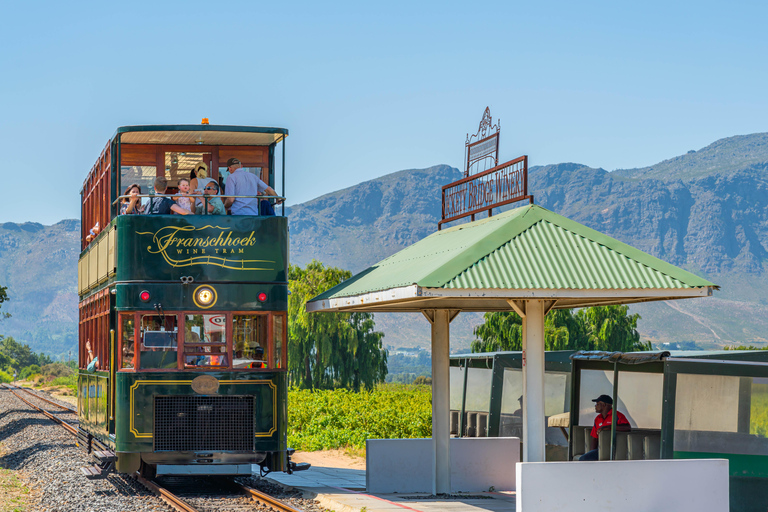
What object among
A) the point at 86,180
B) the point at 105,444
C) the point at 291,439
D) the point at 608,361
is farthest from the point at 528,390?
the point at 291,439

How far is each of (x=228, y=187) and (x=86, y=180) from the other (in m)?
A: 5.99

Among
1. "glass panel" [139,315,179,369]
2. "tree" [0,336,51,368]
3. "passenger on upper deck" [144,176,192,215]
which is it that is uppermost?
"passenger on upper deck" [144,176,192,215]

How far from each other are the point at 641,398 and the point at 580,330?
42717 mm

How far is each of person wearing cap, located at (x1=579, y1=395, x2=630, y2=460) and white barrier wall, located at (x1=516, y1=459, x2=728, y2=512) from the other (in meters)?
2.23

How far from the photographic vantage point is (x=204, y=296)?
47.2 feet

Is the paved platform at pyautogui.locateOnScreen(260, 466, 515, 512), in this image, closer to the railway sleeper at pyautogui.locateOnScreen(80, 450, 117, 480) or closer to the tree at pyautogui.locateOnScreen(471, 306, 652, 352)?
the railway sleeper at pyautogui.locateOnScreen(80, 450, 117, 480)

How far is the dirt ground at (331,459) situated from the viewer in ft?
69.0

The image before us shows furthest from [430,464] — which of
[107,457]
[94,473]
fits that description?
[94,473]

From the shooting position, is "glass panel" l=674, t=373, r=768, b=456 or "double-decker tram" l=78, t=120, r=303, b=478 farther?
"double-decker tram" l=78, t=120, r=303, b=478

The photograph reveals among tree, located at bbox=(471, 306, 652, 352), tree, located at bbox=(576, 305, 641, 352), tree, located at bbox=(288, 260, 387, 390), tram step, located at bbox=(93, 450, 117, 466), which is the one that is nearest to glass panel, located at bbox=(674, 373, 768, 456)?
tram step, located at bbox=(93, 450, 117, 466)

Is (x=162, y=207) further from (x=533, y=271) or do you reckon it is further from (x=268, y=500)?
(x=533, y=271)

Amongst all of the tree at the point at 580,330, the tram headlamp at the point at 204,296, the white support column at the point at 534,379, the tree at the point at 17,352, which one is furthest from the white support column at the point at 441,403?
Result: the tree at the point at 17,352

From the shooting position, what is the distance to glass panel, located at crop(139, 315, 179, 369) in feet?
46.8

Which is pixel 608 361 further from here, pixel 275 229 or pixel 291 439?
pixel 291 439
